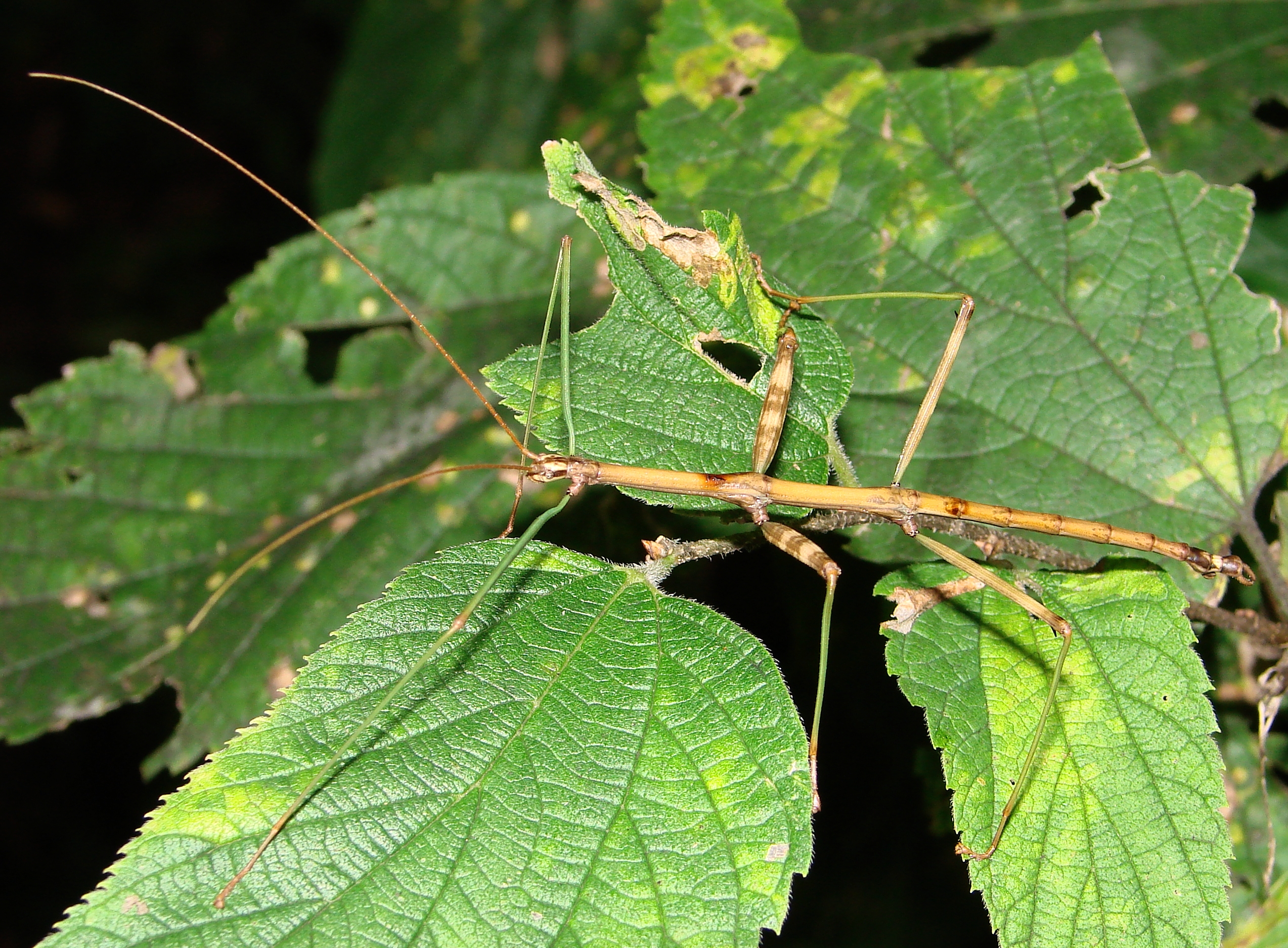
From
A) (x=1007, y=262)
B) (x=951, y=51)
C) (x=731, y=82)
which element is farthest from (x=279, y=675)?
(x=951, y=51)

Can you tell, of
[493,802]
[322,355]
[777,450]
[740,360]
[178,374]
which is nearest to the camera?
[493,802]

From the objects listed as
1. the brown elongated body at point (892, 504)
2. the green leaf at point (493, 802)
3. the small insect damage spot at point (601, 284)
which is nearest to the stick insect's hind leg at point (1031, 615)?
the brown elongated body at point (892, 504)

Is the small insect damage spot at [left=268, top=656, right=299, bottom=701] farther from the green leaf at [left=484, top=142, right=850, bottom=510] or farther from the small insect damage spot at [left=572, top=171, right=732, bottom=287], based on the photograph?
the small insect damage spot at [left=572, top=171, right=732, bottom=287]

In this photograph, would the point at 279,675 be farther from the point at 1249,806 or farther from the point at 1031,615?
the point at 1249,806

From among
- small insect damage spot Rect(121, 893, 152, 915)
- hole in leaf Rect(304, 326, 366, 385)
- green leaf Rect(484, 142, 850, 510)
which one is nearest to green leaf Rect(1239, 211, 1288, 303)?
green leaf Rect(484, 142, 850, 510)

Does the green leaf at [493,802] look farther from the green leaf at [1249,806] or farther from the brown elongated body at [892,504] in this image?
the green leaf at [1249,806]

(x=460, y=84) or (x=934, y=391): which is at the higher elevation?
(x=460, y=84)
